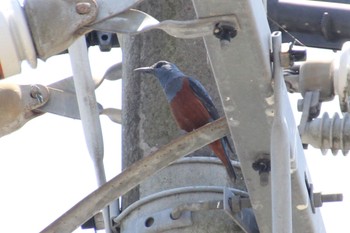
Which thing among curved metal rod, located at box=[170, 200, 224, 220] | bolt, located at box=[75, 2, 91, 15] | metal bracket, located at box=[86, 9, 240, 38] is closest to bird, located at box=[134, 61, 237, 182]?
curved metal rod, located at box=[170, 200, 224, 220]

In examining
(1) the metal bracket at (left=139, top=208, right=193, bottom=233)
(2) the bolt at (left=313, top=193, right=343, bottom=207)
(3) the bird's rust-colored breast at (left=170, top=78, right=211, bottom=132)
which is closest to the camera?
(2) the bolt at (left=313, top=193, right=343, bottom=207)

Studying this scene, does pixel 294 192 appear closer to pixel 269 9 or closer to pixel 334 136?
pixel 334 136

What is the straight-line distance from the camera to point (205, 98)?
593cm

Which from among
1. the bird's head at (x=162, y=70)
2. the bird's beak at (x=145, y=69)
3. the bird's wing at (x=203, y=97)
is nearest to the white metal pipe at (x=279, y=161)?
the bird's head at (x=162, y=70)

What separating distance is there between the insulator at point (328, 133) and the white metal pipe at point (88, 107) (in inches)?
31.7

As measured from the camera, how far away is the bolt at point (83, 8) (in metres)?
4.21

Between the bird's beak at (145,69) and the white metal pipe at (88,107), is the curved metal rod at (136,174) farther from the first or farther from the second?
the bird's beak at (145,69)

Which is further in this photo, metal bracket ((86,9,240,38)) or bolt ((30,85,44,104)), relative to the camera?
bolt ((30,85,44,104))

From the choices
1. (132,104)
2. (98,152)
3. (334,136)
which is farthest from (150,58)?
(334,136)

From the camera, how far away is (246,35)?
4156 mm

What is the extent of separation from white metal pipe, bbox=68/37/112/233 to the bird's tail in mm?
447

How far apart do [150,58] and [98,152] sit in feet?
2.07

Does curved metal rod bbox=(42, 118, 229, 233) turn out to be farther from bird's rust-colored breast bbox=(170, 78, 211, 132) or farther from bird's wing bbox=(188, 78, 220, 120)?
bird's rust-colored breast bbox=(170, 78, 211, 132)

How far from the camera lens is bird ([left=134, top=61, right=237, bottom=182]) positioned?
525 cm
